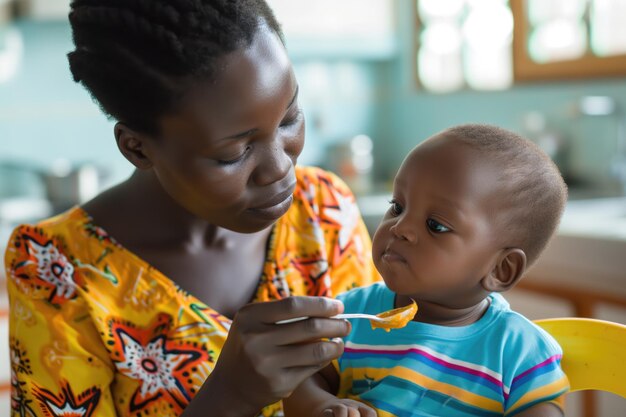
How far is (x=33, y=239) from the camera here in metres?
1.13

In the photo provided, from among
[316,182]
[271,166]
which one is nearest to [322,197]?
[316,182]

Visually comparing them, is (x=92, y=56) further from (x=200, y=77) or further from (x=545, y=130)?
(x=545, y=130)

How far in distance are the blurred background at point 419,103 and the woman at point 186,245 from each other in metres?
1.03

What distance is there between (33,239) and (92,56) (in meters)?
0.30

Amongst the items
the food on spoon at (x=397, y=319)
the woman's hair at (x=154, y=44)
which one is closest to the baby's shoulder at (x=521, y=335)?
the food on spoon at (x=397, y=319)

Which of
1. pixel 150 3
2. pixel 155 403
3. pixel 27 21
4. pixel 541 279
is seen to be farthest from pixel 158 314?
pixel 27 21

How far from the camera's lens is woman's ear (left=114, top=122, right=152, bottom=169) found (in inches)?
39.6

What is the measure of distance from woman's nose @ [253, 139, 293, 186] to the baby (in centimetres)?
15

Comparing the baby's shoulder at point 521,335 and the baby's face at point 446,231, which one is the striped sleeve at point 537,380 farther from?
the baby's face at point 446,231

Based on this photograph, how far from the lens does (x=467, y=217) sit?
3.05 ft

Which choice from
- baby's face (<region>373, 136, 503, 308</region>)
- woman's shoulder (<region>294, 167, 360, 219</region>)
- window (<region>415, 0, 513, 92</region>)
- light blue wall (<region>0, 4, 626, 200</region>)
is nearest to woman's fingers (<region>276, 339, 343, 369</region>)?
baby's face (<region>373, 136, 503, 308</region>)

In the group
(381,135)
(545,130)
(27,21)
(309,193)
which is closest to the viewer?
(309,193)

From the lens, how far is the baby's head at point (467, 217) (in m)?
0.93

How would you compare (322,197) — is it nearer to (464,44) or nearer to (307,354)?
(307,354)
